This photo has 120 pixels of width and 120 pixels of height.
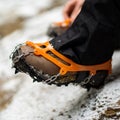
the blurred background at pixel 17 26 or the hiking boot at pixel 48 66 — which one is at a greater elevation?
the blurred background at pixel 17 26

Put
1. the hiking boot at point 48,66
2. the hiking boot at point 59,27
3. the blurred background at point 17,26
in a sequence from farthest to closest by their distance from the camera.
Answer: the hiking boot at point 59,27
the blurred background at point 17,26
the hiking boot at point 48,66

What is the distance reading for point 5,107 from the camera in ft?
5.51

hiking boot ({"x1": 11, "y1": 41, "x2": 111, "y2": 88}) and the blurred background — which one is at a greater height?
the blurred background

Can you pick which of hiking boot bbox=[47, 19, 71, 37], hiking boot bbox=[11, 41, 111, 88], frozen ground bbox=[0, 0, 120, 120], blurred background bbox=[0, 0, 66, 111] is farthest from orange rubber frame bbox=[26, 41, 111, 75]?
hiking boot bbox=[47, 19, 71, 37]

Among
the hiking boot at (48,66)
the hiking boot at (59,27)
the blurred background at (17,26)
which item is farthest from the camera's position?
the hiking boot at (59,27)

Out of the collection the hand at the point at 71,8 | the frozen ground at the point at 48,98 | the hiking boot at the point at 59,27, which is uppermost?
the hand at the point at 71,8

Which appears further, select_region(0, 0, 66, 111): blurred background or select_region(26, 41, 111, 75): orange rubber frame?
select_region(0, 0, 66, 111): blurred background

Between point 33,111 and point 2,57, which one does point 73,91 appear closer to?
point 33,111

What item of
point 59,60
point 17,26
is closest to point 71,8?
point 17,26

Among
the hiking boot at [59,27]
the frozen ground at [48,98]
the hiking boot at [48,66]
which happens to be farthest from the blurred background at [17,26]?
the hiking boot at [48,66]

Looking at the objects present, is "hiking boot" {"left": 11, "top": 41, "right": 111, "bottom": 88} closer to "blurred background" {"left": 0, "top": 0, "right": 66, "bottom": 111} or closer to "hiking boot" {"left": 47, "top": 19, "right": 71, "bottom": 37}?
"blurred background" {"left": 0, "top": 0, "right": 66, "bottom": 111}

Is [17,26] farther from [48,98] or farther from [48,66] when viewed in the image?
[48,66]

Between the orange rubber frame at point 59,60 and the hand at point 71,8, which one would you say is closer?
the orange rubber frame at point 59,60

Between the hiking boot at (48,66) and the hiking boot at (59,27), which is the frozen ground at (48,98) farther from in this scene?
the hiking boot at (59,27)
